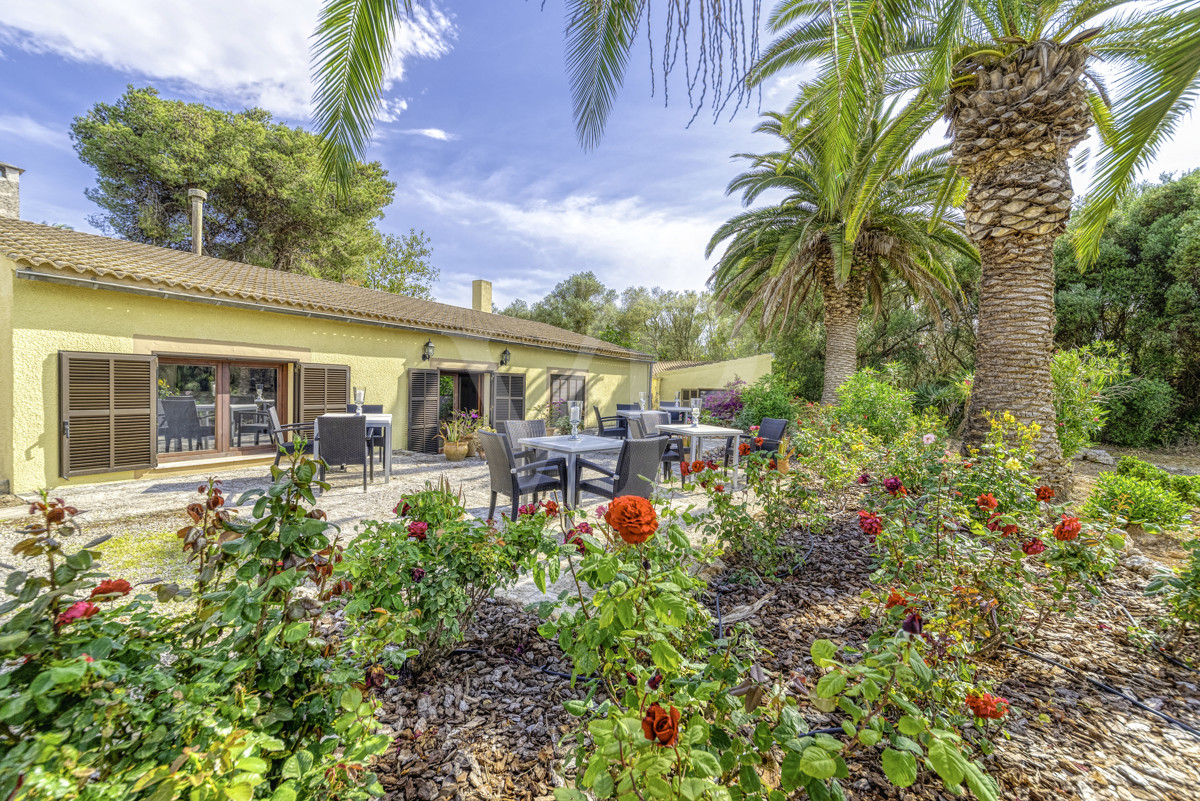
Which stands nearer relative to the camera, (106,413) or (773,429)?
(106,413)

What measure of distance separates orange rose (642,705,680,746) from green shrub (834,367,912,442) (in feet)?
20.6

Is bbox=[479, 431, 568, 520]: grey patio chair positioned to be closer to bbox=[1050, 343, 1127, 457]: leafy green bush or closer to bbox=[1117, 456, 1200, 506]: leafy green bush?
bbox=[1117, 456, 1200, 506]: leafy green bush

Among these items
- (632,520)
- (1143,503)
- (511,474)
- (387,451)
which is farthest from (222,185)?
(1143,503)

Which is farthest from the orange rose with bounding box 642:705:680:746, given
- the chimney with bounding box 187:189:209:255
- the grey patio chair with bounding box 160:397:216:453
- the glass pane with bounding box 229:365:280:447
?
the chimney with bounding box 187:189:209:255

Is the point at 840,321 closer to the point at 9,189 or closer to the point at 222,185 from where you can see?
the point at 9,189

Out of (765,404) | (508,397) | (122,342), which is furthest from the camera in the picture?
(508,397)

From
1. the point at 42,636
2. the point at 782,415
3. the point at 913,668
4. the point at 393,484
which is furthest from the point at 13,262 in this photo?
the point at 782,415

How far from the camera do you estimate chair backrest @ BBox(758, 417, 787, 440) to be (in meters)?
6.83

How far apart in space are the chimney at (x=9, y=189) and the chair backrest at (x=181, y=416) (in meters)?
5.68

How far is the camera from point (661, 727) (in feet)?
3.05

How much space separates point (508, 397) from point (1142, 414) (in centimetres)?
1447

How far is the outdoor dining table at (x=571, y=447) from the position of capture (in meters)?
4.77

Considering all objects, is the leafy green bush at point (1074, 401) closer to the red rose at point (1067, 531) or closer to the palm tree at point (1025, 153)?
the palm tree at point (1025, 153)

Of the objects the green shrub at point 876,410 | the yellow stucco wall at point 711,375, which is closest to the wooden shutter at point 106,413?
the green shrub at point 876,410
